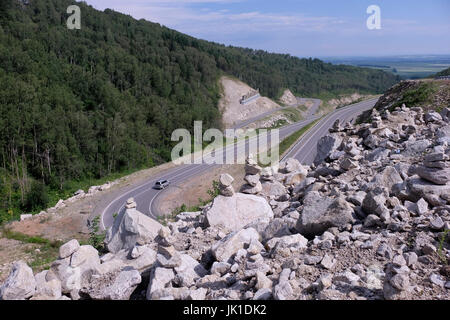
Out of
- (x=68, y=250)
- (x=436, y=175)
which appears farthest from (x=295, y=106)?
(x=68, y=250)

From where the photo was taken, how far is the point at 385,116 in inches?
786

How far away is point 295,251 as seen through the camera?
7609 mm

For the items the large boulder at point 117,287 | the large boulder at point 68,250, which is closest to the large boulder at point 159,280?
the large boulder at point 117,287

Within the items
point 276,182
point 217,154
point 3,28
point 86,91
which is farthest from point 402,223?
point 3,28

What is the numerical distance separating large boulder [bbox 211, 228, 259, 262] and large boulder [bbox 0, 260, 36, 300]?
162 inches

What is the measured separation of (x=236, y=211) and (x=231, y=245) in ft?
11.4

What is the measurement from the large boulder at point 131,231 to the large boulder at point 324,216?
531 cm

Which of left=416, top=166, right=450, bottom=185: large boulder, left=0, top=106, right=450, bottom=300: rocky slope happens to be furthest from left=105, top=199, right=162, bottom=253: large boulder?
left=416, top=166, right=450, bottom=185: large boulder

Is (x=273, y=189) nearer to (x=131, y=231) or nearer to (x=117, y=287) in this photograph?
(x=131, y=231)

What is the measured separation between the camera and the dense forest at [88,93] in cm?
4216

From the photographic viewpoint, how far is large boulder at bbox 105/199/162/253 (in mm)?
11609

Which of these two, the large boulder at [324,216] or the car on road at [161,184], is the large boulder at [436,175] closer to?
the large boulder at [324,216]

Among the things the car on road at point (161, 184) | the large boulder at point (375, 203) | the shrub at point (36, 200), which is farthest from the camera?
the car on road at point (161, 184)

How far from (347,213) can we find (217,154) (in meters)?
44.8
